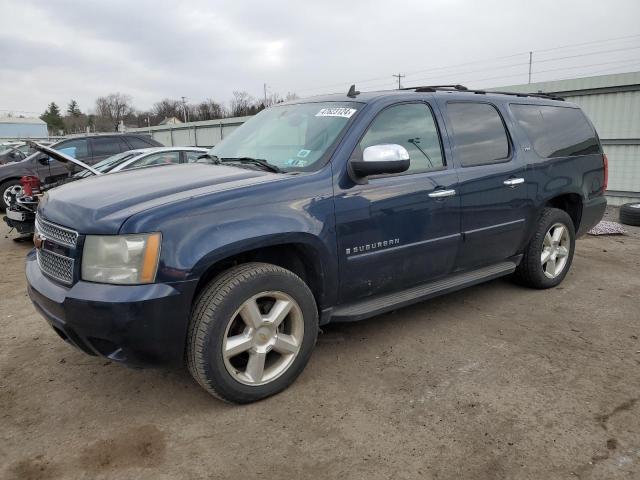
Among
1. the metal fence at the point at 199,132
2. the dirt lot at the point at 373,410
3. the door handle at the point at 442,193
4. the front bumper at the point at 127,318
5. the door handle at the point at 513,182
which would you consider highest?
the metal fence at the point at 199,132

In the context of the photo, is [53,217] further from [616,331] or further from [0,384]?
[616,331]

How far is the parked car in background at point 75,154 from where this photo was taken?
10.4 metres

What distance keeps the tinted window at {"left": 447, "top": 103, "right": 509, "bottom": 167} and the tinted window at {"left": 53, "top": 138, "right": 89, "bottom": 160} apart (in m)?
8.79

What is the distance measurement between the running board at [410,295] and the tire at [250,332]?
1.06ft

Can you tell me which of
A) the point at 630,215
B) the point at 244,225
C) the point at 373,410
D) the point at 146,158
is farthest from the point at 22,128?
the point at 373,410

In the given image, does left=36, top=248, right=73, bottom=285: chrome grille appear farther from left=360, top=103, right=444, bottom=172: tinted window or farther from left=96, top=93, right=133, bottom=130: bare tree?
left=96, top=93, right=133, bottom=130: bare tree

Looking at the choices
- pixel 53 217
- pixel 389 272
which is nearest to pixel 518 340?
pixel 389 272

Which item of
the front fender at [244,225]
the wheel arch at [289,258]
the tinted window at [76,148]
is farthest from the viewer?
the tinted window at [76,148]

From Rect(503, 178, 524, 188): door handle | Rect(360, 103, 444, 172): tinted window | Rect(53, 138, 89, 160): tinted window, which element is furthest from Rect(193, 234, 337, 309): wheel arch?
Rect(53, 138, 89, 160): tinted window

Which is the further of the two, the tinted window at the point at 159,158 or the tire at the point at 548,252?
the tinted window at the point at 159,158

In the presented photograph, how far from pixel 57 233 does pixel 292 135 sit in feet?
5.56

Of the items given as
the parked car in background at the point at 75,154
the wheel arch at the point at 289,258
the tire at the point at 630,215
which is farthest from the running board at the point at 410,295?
the parked car in background at the point at 75,154

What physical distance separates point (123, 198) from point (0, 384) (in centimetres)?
160

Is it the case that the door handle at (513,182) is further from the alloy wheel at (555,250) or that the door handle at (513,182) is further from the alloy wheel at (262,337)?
the alloy wheel at (262,337)
